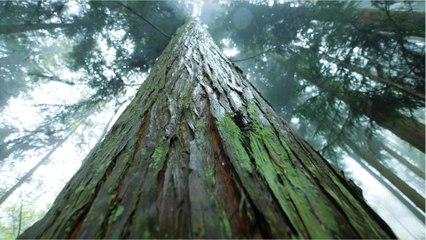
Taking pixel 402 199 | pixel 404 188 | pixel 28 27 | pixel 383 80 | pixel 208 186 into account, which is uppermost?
pixel 28 27

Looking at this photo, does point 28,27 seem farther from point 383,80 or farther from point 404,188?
point 404,188

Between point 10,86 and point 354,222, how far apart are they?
78.7 ft

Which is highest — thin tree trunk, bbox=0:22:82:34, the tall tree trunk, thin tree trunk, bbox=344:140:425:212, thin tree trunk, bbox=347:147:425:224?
thin tree trunk, bbox=0:22:82:34

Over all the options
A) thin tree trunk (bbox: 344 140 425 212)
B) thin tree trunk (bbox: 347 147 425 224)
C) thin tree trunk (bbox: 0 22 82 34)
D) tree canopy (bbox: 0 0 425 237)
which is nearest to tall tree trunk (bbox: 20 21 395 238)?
tree canopy (bbox: 0 0 425 237)

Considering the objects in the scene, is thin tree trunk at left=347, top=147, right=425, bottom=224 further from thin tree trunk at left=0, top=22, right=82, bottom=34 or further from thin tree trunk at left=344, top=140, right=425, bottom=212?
thin tree trunk at left=0, top=22, right=82, bottom=34

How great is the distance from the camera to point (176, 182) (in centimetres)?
85

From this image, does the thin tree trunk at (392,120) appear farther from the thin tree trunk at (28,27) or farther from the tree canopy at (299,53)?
the thin tree trunk at (28,27)

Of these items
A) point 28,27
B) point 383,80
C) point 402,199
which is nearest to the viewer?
point 383,80

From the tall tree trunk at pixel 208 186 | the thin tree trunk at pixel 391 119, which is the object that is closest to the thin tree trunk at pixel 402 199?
the thin tree trunk at pixel 391 119

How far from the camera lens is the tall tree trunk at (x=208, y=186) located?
2.30 feet

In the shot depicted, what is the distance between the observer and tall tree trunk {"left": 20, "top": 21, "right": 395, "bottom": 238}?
70cm

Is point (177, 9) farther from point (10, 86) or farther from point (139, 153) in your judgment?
point (10, 86)

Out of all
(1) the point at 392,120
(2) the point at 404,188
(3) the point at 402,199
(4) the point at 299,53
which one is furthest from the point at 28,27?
(3) the point at 402,199

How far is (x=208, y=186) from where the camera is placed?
32.2 inches
